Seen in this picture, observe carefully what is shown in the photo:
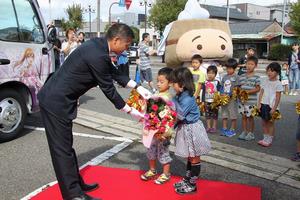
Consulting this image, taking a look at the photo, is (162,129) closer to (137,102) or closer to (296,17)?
(137,102)

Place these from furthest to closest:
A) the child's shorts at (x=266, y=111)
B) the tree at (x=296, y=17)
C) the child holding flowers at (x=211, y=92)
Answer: the tree at (x=296, y=17)
the child holding flowers at (x=211, y=92)
the child's shorts at (x=266, y=111)

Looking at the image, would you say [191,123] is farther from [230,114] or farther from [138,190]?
[230,114]

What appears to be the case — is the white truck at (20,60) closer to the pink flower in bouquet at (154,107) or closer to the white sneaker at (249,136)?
the pink flower in bouquet at (154,107)

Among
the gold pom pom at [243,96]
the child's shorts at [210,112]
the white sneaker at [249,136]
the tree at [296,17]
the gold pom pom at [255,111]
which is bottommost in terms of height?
the white sneaker at [249,136]

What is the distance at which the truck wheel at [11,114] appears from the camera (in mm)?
5832

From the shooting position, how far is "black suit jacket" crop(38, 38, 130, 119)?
3.55 m

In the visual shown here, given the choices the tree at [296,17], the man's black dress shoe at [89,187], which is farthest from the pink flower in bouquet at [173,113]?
the tree at [296,17]

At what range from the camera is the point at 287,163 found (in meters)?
5.09

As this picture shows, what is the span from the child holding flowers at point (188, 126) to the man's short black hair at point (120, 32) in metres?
0.75

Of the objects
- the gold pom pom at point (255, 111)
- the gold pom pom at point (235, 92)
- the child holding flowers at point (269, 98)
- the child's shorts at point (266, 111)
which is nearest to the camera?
the child holding flowers at point (269, 98)

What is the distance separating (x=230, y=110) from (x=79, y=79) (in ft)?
11.5

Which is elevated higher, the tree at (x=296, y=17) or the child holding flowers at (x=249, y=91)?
the tree at (x=296, y=17)

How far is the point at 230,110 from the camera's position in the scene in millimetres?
6418

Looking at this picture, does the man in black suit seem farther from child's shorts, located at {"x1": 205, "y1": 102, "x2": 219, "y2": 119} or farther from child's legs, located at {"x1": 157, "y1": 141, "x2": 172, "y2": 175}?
child's shorts, located at {"x1": 205, "y1": 102, "x2": 219, "y2": 119}
